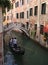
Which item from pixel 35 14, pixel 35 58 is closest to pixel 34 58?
pixel 35 58

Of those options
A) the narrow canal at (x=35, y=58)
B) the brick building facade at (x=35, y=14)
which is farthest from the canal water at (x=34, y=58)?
the brick building facade at (x=35, y=14)

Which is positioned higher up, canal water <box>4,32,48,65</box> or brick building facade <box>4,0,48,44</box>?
brick building facade <box>4,0,48,44</box>

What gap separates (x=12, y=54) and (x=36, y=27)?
215 inches

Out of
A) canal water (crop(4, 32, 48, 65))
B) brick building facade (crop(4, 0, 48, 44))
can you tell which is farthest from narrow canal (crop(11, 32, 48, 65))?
brick building facade (crop(4, 0, 48, 44))

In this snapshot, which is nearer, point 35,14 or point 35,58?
point 35,58

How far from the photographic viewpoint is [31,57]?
45.5ft

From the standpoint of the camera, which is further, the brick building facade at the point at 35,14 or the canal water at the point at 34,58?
the brick building facade at the point at 35,14

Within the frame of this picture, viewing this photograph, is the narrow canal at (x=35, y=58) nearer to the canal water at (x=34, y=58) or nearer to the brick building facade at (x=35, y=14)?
the canal water at (x=34, y=58)

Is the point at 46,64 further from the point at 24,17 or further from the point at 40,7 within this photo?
the point at 24,17

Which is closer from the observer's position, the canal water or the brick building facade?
the canal water

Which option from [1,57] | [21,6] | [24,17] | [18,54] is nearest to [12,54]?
[18,54]

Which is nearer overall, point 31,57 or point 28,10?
point 31,57

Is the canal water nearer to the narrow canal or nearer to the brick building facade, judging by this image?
the narrow canal

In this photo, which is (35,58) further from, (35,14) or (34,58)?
(35,14)
